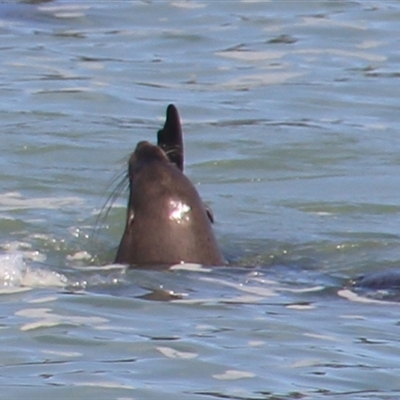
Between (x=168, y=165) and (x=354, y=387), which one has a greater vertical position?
(x=168, y=165)

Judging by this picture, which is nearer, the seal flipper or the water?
the water

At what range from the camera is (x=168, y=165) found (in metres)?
8.15

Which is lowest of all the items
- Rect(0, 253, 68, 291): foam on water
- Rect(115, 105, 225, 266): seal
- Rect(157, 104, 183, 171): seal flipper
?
Rect(0, 253, 68, 291): foam on water

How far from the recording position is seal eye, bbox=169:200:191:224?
802 cm

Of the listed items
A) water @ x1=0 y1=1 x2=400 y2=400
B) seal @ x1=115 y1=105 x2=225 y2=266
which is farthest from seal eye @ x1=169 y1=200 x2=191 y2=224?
water @ x1=0 y1=1 x2=400 y2=400

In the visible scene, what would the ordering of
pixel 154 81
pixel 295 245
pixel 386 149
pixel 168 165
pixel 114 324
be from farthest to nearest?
pixel 154 81, pixel 386 149, pixel 295 245, pixel 168 165, pixel 114 324

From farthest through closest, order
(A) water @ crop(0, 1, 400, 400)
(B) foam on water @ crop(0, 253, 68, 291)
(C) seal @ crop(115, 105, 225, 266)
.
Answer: (C) seal @ crop(115, 105, 225, 266)
(B) foam on water @ crop(0, 253, 68, 291)
(A) water @ crop(0, 1, 400, 400)

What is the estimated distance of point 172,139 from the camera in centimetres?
819

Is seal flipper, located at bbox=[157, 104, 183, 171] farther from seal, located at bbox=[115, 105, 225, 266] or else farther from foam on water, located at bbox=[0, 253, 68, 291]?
foam on water, located at bbox=[0, 253, 68, 291]

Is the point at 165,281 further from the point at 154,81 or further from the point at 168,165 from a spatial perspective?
the point at 154,81

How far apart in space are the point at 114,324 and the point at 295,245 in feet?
6.98

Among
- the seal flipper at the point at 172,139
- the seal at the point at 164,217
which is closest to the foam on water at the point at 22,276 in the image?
the seal at the point at 164,217

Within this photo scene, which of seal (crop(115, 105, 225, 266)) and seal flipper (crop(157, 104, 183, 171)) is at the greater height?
seal flipper (crop(157, 104, 183, 171))

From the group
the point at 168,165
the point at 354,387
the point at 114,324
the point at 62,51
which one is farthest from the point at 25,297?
the point at 62,51
